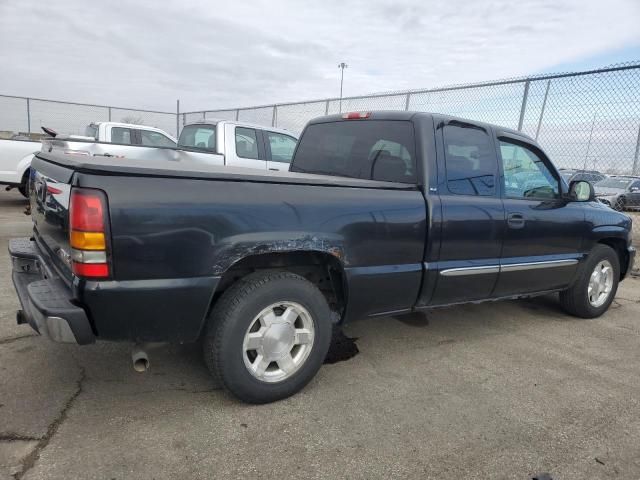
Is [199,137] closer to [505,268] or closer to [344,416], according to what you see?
[505,268]

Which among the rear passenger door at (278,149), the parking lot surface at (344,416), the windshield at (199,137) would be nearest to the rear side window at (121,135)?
the windshield at (199,137)

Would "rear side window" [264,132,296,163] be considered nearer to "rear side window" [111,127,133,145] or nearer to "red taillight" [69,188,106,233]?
"rear side window" [111,127,133,145]

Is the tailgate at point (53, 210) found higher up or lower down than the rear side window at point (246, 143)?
lower down

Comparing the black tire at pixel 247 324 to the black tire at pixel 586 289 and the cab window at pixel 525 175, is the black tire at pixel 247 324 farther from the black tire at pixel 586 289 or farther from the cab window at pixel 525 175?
the black tire at pixel 586 289

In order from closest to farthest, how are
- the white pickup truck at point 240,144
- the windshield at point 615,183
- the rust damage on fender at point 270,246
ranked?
the rust damage on fender at point 270,246, the white pickup truck at point 240,144, the windshield at point 615,183

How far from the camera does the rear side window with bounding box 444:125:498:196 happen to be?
11.3 ft

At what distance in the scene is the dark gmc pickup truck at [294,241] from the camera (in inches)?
87.9

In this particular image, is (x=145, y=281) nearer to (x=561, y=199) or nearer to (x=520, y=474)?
(x=520, y=474)

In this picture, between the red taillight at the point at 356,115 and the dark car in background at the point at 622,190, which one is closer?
the red taillight at the point at 356,115

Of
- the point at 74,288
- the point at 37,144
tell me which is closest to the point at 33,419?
the point at 74,288

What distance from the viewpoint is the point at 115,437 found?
2377 millimetres

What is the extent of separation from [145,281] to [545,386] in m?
2.71

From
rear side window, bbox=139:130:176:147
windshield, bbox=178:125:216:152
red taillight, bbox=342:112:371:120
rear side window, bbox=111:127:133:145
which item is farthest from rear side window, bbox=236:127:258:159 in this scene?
red taillight, bbox=342:112:371:120

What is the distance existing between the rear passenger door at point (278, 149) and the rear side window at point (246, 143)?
20 cm
